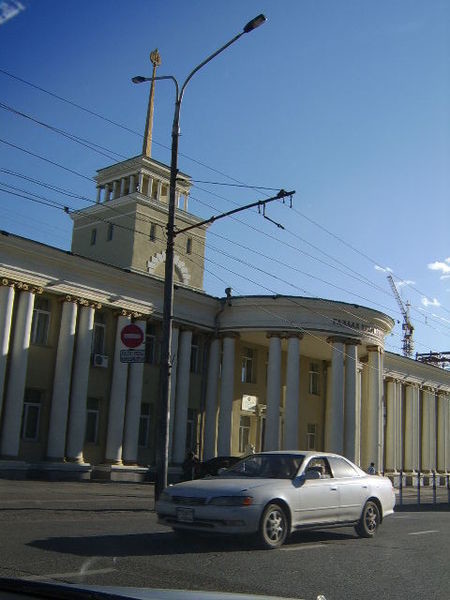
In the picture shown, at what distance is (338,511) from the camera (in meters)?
12.2

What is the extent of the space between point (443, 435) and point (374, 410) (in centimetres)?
2044

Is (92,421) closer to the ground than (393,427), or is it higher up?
closer to the ground

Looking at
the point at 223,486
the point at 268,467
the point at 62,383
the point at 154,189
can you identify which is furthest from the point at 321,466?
the point at 154,189

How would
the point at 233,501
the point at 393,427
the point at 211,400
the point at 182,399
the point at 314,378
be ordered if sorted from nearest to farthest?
1. the point at 233,501
2. the point at 182,399
3. the point at 211,400
4. the point at 314,378
5. the point at 393,427

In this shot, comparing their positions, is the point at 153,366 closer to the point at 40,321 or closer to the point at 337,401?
the point at 40,321

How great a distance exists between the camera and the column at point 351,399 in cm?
3603

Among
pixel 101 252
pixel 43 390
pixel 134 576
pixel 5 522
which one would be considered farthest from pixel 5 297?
pixel 101 252

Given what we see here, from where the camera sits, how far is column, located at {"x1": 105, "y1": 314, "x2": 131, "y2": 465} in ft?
100.0

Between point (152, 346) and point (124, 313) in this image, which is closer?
point (124, 313)

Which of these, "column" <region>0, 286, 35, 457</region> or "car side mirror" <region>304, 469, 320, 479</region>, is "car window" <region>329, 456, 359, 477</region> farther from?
"column" <region>0, 286, 35, 457</region>

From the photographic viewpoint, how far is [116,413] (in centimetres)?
3072

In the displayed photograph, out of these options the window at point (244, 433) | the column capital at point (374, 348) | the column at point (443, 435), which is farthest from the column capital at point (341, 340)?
the column at point (443, 435)

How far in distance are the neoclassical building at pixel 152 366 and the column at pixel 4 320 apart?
1.6 inches

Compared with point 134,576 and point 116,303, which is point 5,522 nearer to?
point 134,576
